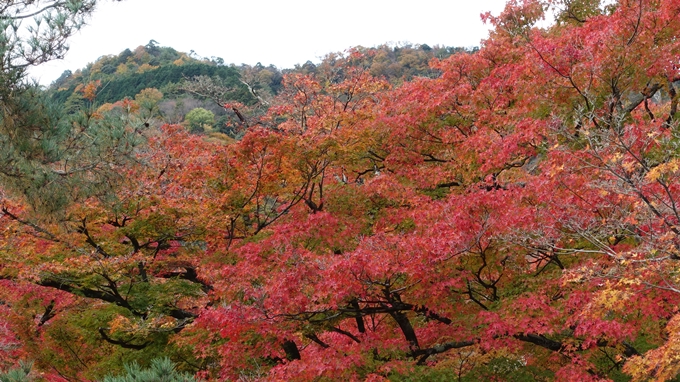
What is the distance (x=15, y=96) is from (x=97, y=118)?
1.10m

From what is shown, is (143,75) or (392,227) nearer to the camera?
(392,227)

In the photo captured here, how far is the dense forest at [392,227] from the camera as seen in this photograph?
6.23m

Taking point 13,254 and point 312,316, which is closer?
point 312,316

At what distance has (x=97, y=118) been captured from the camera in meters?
7.08

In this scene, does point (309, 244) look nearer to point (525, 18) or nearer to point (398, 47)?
point (525, 18)

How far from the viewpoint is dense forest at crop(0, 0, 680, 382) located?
6230 mm

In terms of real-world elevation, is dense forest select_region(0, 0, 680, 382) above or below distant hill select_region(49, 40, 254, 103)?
below

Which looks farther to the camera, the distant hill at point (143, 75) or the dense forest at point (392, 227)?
the distant hill at point (143, 75)

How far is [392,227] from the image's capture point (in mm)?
10133

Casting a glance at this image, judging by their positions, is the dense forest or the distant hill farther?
the distant hill

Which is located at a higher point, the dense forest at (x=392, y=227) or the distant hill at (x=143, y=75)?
the distant hill at (x=143, y=75)

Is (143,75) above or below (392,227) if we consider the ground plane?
above

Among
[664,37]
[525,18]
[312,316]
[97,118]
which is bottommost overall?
[312,316]

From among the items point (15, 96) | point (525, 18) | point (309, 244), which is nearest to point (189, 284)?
point (309, 244)
